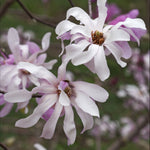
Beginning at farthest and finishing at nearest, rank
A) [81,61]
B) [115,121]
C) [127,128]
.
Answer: [115,121] → [127,128] → [81,61]

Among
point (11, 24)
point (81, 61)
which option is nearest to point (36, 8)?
point (11, 24)

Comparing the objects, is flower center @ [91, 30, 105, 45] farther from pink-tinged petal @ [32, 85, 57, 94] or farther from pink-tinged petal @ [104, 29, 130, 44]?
pink-tinged petal @ [32, 85, 57, 94]

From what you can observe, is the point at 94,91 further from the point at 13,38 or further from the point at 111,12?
the point at 111,12

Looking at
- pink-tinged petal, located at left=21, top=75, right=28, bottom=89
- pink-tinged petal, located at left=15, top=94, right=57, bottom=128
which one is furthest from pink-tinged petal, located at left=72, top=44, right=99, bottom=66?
pink-tinged petal, located at left=21, top=75, right=28, bottom=89

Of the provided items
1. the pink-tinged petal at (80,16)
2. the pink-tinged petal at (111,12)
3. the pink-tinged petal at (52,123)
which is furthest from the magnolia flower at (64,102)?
the pink-tinged petal at (111,12)

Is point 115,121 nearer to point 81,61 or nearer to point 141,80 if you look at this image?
point 141,80

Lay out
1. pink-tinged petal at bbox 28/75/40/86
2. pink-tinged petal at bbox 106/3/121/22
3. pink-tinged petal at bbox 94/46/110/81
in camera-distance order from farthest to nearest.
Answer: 1. pink-tinged petal at bbox 106/3/121/22
2. pink-tinged petal at bbox 28/75/40/86
3. pink-tinged petal at bbox 94/46/110/81

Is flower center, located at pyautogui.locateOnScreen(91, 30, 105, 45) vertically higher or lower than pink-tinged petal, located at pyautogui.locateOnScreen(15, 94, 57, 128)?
higher
